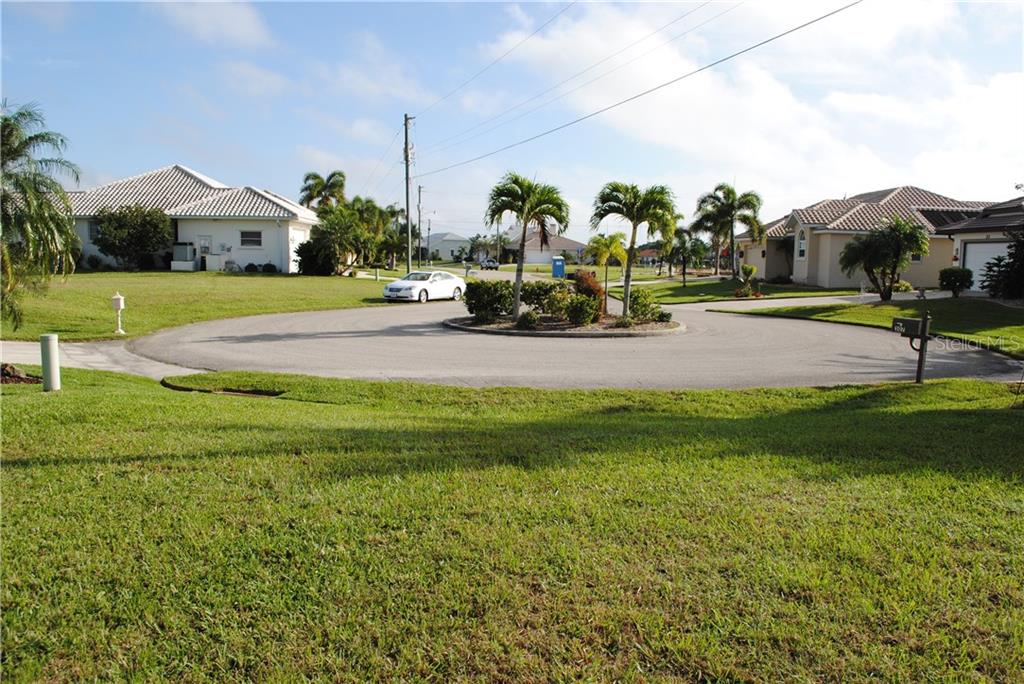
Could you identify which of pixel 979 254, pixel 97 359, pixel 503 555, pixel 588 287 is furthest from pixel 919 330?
pixel 979 254

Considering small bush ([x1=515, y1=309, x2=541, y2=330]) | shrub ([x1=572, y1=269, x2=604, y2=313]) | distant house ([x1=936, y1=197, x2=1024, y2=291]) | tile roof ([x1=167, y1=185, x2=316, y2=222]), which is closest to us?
small bush ([x1=515, y1=309, x2=541, y2=330])

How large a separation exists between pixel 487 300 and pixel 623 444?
1678cm

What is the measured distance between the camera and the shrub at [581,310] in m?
22.0

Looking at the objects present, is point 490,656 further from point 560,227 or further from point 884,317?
point 884,317

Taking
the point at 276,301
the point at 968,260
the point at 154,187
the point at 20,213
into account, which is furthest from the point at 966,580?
the point at 154,187

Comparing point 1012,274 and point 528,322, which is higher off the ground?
point 1012,274

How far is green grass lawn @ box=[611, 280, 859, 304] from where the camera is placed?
3869 centimetres

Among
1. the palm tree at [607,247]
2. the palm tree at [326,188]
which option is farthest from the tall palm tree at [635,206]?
the palm tree at [326,188]

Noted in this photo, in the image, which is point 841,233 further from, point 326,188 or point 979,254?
point 326,188

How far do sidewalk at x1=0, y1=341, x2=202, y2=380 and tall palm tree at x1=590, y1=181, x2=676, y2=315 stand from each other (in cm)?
1372

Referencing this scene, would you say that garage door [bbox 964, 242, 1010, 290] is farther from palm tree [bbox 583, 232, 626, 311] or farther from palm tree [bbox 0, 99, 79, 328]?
palm tree [bbox 0, 99, 79, 328]

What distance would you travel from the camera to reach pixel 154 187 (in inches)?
2106

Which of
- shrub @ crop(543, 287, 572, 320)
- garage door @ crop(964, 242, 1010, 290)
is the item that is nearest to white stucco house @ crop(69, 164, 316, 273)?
shrub @ crop(543, 287, 572, 320)

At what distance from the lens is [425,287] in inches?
1351
